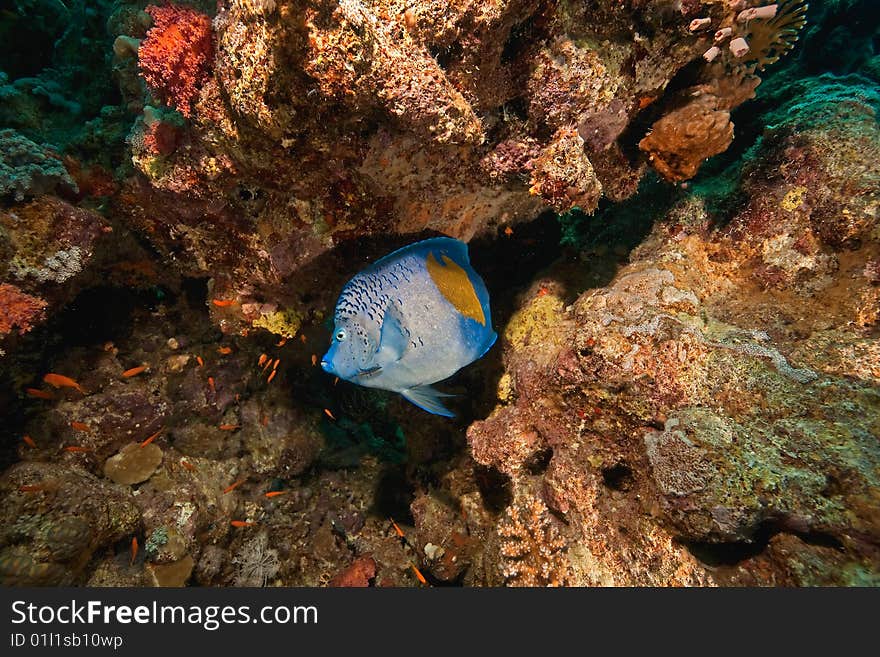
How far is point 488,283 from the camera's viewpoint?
13.0 feet

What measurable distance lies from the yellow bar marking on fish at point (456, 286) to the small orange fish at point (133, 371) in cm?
328

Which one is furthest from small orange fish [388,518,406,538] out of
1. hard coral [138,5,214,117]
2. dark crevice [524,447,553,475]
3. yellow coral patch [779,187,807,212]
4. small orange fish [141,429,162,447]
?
yellow coral patch [779,187,807,212]

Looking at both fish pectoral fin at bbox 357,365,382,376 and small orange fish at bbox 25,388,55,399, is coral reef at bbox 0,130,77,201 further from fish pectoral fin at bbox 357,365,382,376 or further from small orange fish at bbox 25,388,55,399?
fish pectoral fin at bbox 357,365,382,376

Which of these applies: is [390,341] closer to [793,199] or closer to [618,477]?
[618,477]

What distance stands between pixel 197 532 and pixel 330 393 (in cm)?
196

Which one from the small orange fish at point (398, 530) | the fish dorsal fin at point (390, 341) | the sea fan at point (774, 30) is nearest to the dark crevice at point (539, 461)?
the fish dorsal fin at point (390, 341)

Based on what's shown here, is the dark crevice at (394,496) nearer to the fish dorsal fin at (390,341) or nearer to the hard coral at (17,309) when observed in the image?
the fish dorsal fin at (390,341)

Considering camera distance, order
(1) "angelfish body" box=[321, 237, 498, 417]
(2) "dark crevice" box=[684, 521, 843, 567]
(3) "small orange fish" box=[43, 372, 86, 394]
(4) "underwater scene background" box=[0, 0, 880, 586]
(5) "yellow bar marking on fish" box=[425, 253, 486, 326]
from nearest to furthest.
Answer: (2) "dark crevice" box=[684, 521, 843, 567] → (4) "underwater scene background" box=[0, 0, 880, 586] → (1) "angelfish body" box=[321, 237, 498, 417] → (5) "yellow bar marking on fish" box=[425, 253, 486, 326] → (3) "small orange fish" box=[43, 372, 86, 394]

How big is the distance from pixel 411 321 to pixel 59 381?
133 inches

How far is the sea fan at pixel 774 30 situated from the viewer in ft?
9.68

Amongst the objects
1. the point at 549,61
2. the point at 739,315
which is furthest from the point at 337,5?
the point at 739,315

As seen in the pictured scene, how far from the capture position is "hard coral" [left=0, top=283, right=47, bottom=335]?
2.82 metres

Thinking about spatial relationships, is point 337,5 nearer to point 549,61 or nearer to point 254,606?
point 549,61

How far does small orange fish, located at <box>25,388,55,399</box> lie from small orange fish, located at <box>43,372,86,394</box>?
0.08 metres
